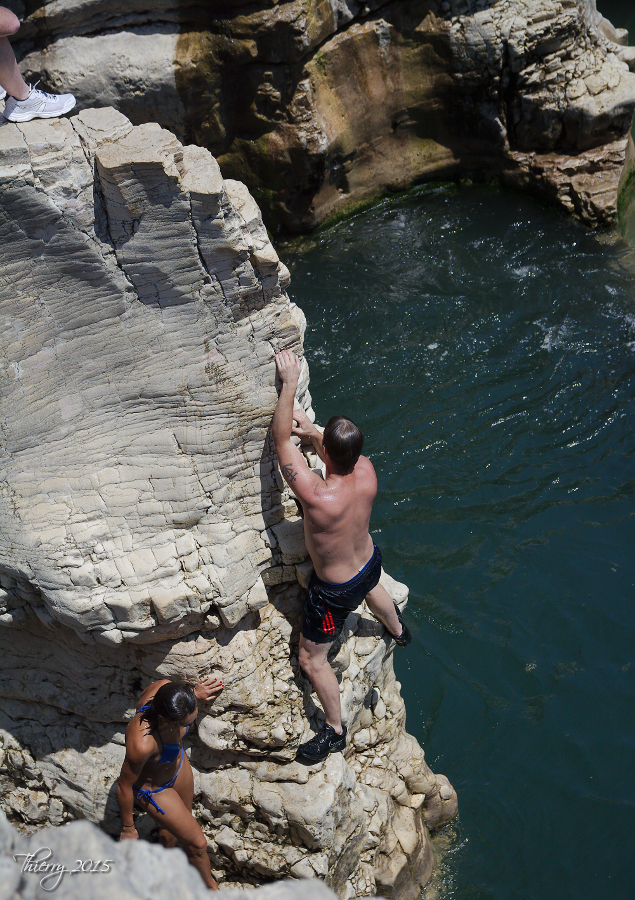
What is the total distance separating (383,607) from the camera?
3.88m

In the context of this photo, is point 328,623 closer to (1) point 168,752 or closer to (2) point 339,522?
(2) point 339,522

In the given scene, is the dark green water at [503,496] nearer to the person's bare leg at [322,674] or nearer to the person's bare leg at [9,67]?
the person's bare leg at [322,674]

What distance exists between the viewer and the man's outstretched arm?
340 centimetres

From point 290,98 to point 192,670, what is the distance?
276 inches

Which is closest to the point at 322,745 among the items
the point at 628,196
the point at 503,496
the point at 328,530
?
the point at 328,530

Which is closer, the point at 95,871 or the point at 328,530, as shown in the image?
the point at 95,871

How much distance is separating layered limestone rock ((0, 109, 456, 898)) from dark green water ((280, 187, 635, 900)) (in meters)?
1.01

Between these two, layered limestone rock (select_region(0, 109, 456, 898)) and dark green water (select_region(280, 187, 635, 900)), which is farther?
dark green water (select_region(280, 187, 635, 900))

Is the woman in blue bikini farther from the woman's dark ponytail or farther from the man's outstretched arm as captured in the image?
the man's outstretched arm

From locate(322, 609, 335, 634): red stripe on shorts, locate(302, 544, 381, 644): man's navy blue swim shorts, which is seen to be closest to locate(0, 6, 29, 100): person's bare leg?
locate(302, 544, 381, 644): man's navy blue swim shorts

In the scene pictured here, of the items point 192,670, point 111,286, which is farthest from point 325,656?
point 111,286

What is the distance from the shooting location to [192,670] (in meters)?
3.51

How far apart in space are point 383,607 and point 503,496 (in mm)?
2483

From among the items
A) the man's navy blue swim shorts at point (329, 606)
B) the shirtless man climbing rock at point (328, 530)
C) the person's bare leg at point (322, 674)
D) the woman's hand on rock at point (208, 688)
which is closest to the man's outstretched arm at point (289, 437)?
the shirtless man climbing rock at point (328, 530)
